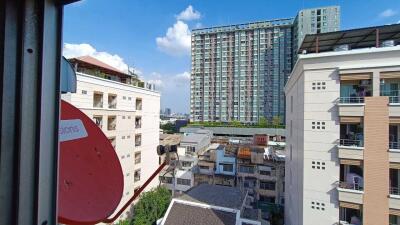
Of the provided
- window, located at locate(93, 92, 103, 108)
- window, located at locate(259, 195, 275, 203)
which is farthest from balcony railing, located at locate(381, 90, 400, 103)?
window, located at locate(259, 195, 275, 203)

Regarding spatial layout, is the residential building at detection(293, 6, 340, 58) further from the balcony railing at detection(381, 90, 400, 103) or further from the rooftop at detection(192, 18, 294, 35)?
the balcony railing at detection(381, 90, 400, 103)

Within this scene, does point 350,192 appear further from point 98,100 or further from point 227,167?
point 227,167

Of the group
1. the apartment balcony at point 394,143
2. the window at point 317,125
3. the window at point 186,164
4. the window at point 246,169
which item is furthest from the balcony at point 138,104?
the apartment balcony at point 394,143

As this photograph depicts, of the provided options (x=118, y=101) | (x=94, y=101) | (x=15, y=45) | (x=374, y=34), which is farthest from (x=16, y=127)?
(x=118, y=101)

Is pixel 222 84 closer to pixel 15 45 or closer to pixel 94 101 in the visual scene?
pixel 94 101

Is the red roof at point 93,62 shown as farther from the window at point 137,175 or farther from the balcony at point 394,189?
the balcony at point 394,189

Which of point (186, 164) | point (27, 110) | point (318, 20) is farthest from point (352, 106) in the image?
point (318, 20)

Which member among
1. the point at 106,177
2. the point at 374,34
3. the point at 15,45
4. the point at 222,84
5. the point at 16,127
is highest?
the point at 222,84
